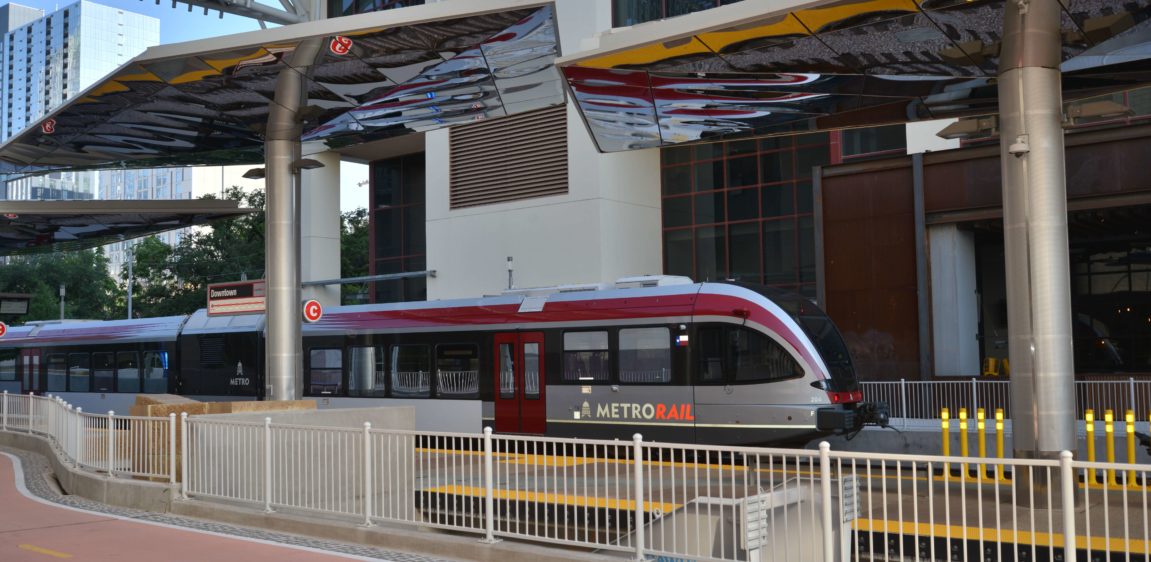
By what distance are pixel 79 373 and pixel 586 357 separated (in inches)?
702

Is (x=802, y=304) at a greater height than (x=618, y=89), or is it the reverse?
(x=618, y=89)

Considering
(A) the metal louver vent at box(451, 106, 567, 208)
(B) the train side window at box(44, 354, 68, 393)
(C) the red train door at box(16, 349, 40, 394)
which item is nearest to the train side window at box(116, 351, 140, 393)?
(B) the train side window at box(44, 354, 68, 393)

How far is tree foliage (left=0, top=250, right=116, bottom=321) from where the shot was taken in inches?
2849

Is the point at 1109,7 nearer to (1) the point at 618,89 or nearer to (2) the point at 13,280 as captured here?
(1) the point at 618,89

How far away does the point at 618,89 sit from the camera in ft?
48.5

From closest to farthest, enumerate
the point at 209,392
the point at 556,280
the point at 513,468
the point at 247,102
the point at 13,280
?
the point at 513,468
the point at 247,102
the point at 209,392
the point at 556,280
the point at 13,280

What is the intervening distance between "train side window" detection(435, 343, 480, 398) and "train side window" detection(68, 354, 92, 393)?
540 inches

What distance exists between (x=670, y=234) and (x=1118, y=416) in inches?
609

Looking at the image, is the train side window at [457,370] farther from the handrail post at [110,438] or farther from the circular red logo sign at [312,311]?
the handrail post at [110,438]

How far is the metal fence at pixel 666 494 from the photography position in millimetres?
8039

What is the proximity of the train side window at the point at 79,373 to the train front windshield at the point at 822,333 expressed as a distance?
792 inches

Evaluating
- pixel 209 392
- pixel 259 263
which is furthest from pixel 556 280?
pixel 259 263

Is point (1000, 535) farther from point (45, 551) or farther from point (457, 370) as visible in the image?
point (457, 370)

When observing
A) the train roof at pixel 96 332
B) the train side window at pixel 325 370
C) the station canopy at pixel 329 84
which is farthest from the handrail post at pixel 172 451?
the train roof at pixel 96 332
